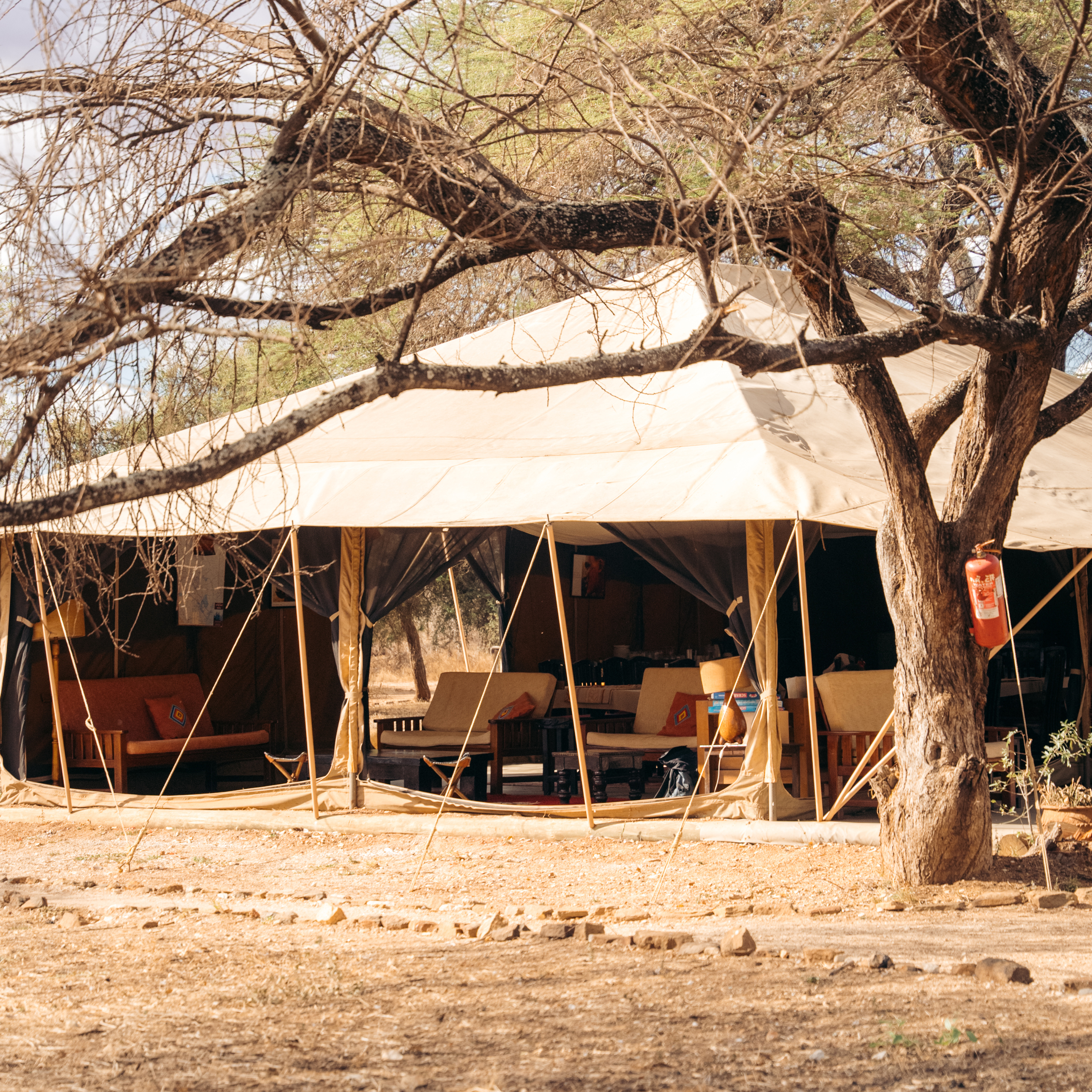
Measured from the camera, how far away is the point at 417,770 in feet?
26.9

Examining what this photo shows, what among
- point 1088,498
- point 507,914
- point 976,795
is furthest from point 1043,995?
point 1088,498

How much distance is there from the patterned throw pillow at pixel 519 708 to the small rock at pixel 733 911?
3.90m

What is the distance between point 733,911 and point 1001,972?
5.04ft

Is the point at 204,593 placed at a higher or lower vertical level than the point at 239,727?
higher

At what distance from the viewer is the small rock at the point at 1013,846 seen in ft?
20.0

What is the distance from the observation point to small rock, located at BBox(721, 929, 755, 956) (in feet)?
14.3

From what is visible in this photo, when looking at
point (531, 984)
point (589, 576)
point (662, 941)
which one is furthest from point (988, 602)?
point (589, 576)

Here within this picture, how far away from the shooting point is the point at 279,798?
7.94 meters

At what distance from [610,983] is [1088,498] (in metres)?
5.19

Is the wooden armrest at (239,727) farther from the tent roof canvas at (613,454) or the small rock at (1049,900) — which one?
the small rock at (1049,900)

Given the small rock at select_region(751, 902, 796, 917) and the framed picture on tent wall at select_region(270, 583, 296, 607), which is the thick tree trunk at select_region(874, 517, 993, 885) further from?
the framed picture on tent wall at select_region(270, 583, 296, 607)

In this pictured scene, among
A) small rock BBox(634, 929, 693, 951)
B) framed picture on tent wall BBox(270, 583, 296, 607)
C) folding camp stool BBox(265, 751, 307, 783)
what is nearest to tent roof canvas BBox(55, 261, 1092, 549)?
folding camp stool BBox(265, 751, 307, 783)

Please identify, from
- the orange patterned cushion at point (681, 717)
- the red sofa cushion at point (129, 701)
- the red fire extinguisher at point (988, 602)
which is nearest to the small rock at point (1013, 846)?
the red fire extinguisher at point (988, 602)

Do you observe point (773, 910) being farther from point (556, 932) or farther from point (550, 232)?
point (550, 232)
